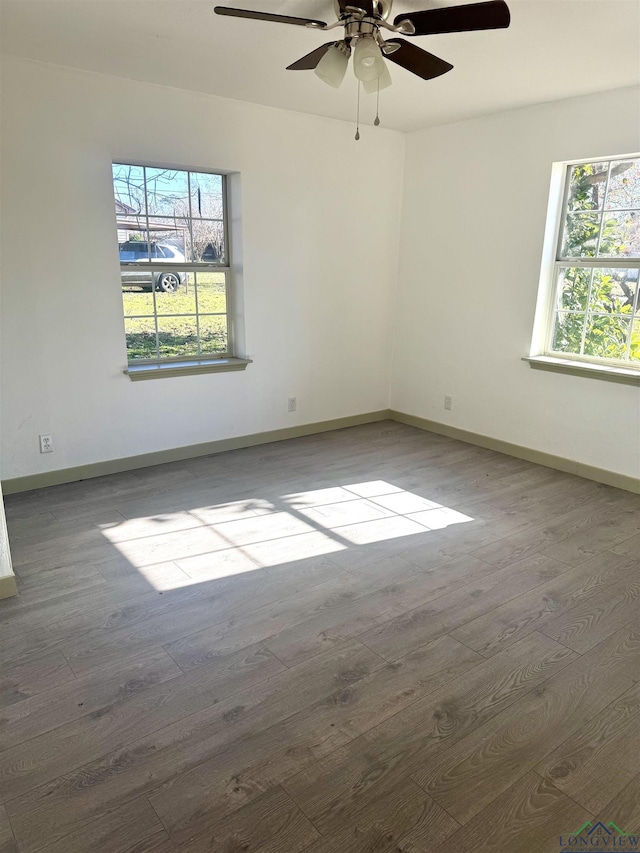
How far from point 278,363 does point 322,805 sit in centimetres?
353

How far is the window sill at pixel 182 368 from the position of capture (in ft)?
13.2

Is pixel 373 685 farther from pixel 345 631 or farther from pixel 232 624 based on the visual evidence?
pixel 232 624

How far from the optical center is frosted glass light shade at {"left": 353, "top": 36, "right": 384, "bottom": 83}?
7.63ft

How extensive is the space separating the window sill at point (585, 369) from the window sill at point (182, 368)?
2245 mm

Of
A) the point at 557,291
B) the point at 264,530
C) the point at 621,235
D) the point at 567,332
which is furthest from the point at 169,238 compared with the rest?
the point at 621,235

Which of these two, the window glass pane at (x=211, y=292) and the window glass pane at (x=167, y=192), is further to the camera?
the window glass pane at (x=211, y=292)

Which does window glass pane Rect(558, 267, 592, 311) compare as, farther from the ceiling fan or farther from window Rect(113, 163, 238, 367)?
window Rect(113, 163, 238, 367)

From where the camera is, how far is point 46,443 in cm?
374

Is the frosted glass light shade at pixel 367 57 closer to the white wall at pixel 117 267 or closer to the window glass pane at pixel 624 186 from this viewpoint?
the white wall at pixel 117 267

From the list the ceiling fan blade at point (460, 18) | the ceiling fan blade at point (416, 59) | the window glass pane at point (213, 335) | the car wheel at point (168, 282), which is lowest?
the window glass pane at point (213, 335)

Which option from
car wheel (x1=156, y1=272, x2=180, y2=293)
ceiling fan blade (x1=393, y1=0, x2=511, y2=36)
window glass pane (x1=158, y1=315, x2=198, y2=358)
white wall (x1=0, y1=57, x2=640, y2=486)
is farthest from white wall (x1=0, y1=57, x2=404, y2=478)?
ceiling fan blade (x1=393, y1=0, x2=511, y2=36)

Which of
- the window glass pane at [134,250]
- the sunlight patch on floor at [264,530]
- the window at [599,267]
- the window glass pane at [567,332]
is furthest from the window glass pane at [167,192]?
the window glass pane at [567,332]

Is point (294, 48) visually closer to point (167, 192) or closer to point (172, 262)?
point (167, 192)

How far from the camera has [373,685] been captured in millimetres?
2051
